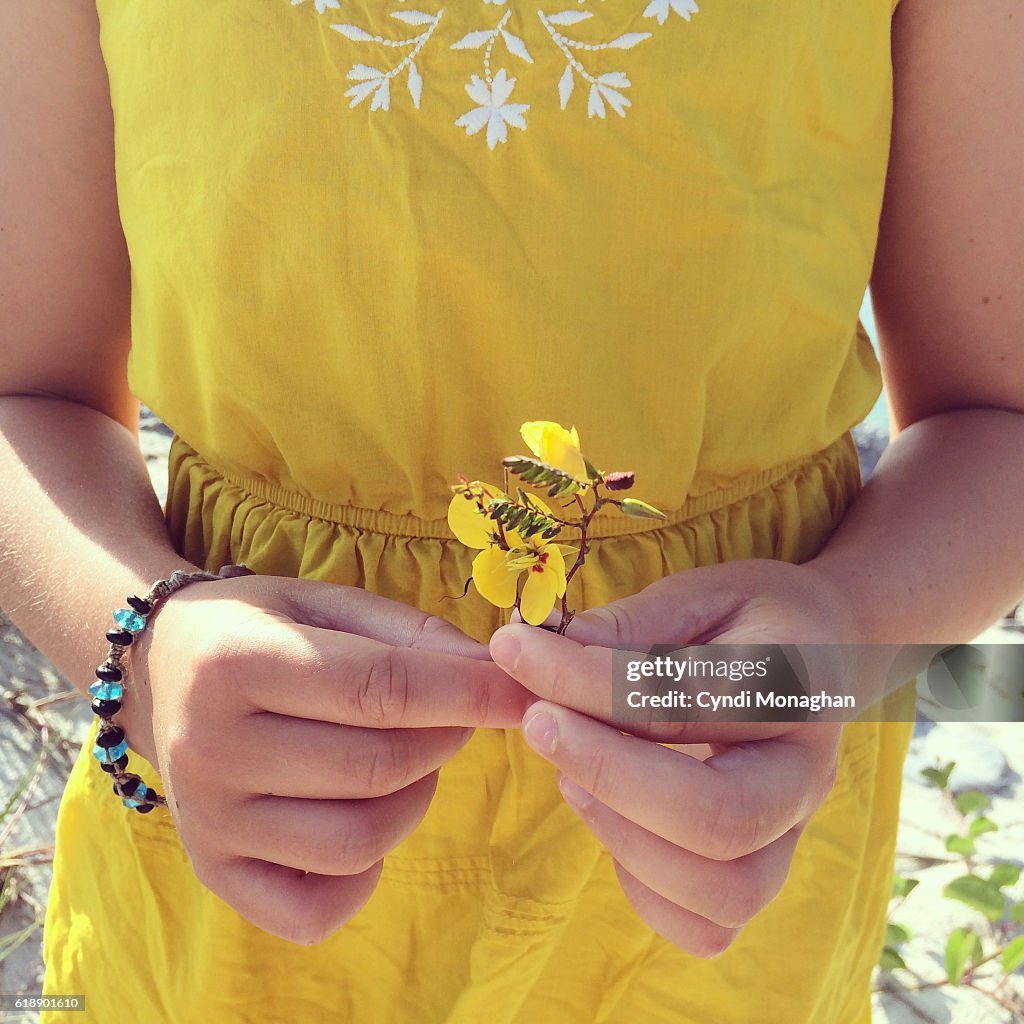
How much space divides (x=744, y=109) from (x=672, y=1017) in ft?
2.31

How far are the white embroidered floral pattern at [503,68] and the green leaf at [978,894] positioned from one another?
1.29m

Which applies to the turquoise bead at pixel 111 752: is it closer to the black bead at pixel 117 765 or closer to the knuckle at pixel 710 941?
the black bead at pixel 117 765

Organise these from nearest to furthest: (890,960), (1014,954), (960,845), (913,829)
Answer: (1014,954) < (890,960) < (960,845) < (913,829)

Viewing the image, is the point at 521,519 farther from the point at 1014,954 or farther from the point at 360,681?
the point at 1014,954

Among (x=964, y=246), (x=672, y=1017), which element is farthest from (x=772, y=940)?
(x=964, y=246)

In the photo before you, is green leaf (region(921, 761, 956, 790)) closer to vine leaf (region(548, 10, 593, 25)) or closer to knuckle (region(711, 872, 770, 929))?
knuckle (region(711, 872, 770, 929))

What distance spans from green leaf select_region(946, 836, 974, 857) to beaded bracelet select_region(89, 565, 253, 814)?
136 centimetres

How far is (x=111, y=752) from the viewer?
0.72m

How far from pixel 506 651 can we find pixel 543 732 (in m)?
0.05

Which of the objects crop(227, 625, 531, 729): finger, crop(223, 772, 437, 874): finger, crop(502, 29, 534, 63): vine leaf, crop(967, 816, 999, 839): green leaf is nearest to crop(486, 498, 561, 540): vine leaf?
Result: crop(227, 625, 531, 729): finger

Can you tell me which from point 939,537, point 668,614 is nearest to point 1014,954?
point 939,537

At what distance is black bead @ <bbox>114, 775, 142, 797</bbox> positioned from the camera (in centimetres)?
74

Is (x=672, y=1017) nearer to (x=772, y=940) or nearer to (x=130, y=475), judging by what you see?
(x=772, y=940)

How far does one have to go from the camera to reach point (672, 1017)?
2.55 ft
